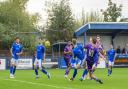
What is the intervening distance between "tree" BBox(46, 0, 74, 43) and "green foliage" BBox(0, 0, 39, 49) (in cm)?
335

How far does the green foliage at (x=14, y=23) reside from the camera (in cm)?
6978

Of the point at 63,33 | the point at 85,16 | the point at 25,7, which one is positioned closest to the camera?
the point at 63,33

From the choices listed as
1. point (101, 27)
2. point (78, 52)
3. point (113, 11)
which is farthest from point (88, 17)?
point (78, 52)

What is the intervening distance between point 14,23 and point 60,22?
40.7 ft

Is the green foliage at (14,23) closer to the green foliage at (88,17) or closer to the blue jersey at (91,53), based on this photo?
the green foliage at (88,17)

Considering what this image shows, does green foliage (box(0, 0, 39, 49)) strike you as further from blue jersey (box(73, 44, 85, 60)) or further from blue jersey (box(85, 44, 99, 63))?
blue jersey (box(85, 44, 99, 63))

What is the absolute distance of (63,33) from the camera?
224 ft

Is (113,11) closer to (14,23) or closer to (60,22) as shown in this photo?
(60,22)

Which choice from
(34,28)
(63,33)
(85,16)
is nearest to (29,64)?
(63,33)

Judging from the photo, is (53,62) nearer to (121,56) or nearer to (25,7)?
(121,56)

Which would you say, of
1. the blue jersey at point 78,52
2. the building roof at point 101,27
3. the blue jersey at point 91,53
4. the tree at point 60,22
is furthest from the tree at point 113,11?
the blue jersey at point 91,53

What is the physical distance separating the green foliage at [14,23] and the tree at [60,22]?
3355 mm

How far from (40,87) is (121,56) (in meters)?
33.4

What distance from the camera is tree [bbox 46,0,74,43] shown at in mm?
68250
